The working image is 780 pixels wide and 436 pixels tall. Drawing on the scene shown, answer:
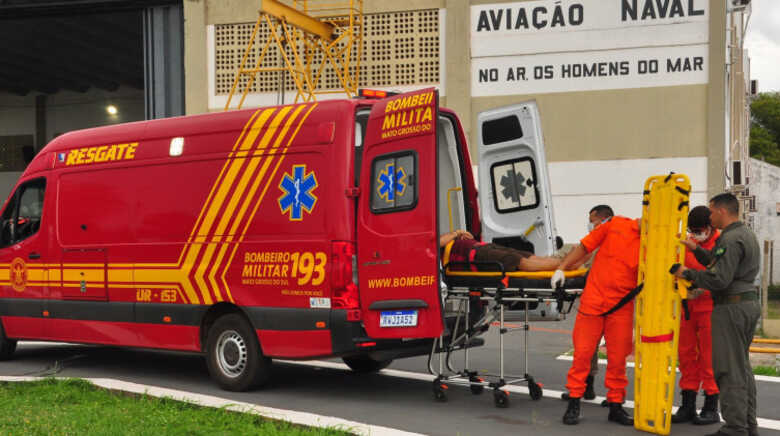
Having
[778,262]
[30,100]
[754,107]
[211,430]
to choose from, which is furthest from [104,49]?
[754,107]

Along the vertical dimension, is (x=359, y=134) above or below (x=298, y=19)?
below

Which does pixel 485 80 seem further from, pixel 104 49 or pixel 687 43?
pixel 104 49

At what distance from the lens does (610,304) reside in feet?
21.7


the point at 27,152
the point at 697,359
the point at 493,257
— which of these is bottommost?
the point at 697,359

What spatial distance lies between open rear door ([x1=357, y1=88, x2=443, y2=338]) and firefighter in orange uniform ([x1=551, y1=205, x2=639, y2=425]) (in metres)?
1.11

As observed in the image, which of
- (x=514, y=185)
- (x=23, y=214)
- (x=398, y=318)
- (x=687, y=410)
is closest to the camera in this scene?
(x=687, y=410)

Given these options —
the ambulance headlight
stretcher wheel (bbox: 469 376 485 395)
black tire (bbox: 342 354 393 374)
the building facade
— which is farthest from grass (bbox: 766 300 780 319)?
the ambulance headlight

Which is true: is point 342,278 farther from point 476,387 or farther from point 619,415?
point 619,415

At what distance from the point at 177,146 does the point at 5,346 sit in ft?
11.7

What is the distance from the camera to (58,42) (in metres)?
27.8

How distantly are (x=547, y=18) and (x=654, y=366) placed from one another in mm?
13154

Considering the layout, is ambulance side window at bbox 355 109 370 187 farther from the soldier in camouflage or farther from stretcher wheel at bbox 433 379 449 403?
the soldier in camouflage

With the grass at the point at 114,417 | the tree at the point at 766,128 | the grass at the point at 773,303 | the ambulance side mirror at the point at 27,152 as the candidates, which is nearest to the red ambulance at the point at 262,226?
the grass at the point at 114,417

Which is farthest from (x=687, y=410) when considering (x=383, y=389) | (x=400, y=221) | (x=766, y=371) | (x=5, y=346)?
(x=5, y=346)
